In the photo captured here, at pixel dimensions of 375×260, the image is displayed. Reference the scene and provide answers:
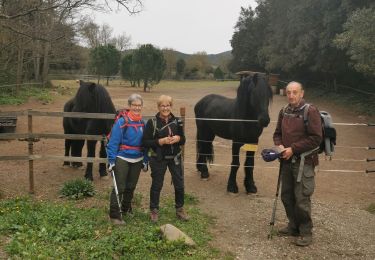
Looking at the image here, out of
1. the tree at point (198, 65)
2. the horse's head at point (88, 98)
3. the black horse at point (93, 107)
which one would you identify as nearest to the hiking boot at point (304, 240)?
the black horse at point (93, 107)

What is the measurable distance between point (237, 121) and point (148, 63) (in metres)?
29.8

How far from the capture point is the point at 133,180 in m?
5.20

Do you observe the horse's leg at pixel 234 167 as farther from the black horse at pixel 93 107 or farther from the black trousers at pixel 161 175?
the black horse at pixel 93 107

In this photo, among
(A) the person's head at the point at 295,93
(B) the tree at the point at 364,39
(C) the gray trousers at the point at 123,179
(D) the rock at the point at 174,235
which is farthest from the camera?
(B) the tree at the point at 364,39

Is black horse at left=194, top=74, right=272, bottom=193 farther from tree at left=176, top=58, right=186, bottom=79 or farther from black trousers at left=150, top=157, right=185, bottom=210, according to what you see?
tree at left=176, top=58, right=186, bottom=79

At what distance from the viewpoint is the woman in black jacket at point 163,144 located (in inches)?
196

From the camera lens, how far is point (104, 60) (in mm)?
43031

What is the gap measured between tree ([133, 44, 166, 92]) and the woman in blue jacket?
31.2 m

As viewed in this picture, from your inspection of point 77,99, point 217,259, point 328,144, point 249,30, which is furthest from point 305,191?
point 249,30

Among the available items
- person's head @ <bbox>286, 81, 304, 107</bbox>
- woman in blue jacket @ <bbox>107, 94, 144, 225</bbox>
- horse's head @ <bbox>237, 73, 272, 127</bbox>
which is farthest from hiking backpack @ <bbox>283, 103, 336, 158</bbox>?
woman in blue jacket @ <bbox>107, 94, 144, 225</bbox>

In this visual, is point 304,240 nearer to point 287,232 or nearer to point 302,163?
point 287,232

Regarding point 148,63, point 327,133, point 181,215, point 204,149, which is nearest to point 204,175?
point 204,149

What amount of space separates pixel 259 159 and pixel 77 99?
5.12m

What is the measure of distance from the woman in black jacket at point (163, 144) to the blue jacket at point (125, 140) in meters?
0.12
